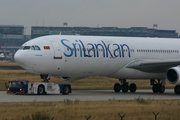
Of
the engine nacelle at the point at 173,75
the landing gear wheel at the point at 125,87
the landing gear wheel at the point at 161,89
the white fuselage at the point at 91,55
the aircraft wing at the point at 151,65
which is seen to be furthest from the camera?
the landing gear wheel at the point at 125,87

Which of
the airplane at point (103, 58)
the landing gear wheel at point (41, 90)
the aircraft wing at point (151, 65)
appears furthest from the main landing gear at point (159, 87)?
the landing gear wheel at point (41, 90)

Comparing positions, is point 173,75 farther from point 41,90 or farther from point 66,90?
point 41,90

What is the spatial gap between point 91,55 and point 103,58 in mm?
1471

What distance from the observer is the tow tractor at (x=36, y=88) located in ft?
154

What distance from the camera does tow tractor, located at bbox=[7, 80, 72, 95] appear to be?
1844 inches

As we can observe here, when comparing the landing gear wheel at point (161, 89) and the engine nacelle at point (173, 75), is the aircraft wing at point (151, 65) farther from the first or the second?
the landing gear wheel at point (161, 89)

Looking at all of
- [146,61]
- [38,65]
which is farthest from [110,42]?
[38,65]

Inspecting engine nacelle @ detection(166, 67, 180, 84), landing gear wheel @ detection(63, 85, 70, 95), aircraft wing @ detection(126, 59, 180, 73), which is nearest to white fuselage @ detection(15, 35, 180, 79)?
aircraft wing @ detection(126, 59, 180, 73)

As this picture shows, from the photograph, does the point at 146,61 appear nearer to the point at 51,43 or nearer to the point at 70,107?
the point at 51,43

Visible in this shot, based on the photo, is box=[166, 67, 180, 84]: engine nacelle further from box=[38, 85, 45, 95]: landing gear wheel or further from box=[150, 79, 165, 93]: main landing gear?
box=[38, 85, 45, 95]: landing gear wheel

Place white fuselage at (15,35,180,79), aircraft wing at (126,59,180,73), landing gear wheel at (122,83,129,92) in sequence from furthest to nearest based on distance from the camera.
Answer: landing gear wheel at (122,83,129,92)
aircraft wing at (126,59,180,73)
white fuselage at (15,35,180,79)

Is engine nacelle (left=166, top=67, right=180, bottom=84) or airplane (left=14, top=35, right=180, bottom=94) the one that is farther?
engine nacelle (left=166, top=67, right=180, bottom=84)

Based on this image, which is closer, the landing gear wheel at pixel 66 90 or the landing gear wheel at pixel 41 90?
the landing gear wheel at pixel 41 90

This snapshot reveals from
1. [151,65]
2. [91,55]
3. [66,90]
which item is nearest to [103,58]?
[91,55]
